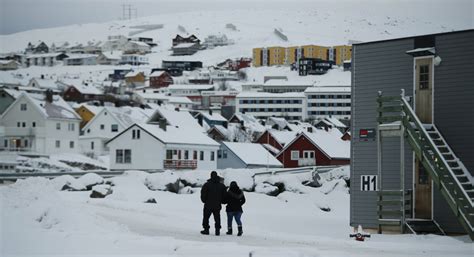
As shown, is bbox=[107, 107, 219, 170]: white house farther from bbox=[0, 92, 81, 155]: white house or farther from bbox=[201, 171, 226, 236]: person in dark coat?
bbox=[201, 171, 226, 236]: person in dark coat

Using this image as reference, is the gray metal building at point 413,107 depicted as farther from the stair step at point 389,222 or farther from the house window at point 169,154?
the house window at point 169,154

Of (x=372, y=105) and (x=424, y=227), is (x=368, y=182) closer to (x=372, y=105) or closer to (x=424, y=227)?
(x=372, y=105)

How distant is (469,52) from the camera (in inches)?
1072

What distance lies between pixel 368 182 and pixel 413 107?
337cm

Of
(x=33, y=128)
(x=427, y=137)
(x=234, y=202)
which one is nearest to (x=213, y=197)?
(x=234, y=202)

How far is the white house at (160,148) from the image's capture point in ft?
261

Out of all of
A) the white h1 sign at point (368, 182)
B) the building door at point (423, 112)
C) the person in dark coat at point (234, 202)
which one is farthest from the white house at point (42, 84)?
the person in dark coat at point (234, 202)

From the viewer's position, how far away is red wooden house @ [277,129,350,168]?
89500mm

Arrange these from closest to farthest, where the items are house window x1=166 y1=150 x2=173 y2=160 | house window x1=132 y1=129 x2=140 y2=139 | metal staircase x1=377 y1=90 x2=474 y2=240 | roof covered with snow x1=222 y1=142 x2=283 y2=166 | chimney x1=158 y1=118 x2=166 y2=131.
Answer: metal staircase x1=377 y1=90 x2=474 y2=240, house window x1=166 y1=150 x2=173 y2=160, house window x1=132 y1=129 x2=140 y2=139, chimney x1=158 y1=118 x2=166 y2=131, roof covered with snow x1=222 y1=142 x2=283 y2=166

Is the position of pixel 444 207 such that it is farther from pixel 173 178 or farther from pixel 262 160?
pixel 262 160

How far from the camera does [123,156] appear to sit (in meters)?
81.2

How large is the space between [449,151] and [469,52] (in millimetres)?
3139

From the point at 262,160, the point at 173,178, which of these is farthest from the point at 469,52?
the point at 262,160

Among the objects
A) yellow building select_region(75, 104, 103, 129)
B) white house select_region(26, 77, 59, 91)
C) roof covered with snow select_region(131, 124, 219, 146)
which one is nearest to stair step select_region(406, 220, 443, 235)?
roof covered with snow select_region(131, 124, 219, 146)
